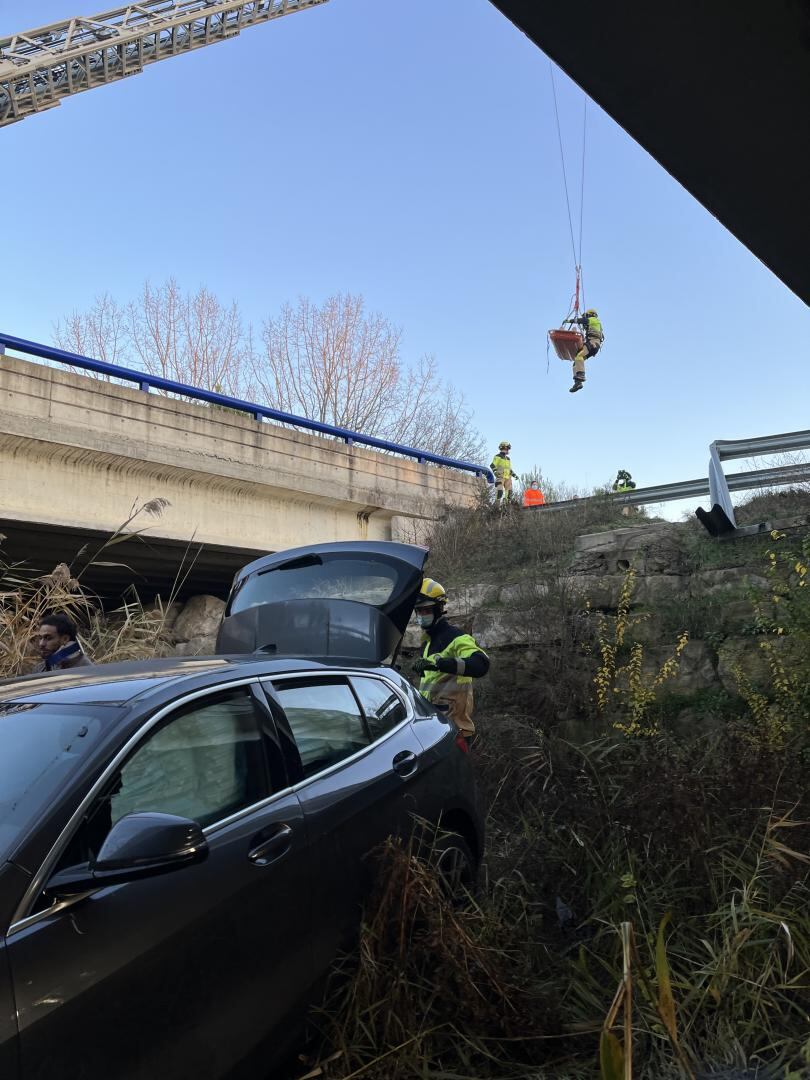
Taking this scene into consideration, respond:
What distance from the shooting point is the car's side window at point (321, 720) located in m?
3.23

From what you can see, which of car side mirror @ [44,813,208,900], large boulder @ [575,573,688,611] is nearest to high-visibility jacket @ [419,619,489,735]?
large boulder @ [575,573,688,611]

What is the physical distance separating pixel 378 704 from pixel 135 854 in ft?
5.89

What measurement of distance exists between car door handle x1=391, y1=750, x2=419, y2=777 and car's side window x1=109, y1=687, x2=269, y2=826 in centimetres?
78

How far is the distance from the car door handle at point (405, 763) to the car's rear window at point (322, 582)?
2707 mm

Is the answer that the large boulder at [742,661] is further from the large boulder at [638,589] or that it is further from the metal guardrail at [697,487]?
the metal guardrail at [697,487]

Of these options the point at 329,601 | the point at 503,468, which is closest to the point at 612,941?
the point at 329,601

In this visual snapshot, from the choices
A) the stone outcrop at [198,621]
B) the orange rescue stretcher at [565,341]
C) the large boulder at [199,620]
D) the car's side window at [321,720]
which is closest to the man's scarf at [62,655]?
the car's side window at [321,720]

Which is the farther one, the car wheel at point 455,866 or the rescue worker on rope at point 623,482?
the rescue worker on rope at point 623,482

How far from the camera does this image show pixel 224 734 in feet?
9.65

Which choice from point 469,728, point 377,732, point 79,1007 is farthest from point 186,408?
point 79,1007

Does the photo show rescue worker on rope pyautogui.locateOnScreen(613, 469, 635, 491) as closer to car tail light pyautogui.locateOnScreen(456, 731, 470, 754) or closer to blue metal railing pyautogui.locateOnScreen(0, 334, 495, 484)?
blue metal railing pyautogui.locateOnScreen(0, 334, 495, 484)

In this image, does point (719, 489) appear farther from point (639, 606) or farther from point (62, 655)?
point (62, 655)

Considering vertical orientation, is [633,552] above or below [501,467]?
below

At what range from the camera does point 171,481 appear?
11.5m
